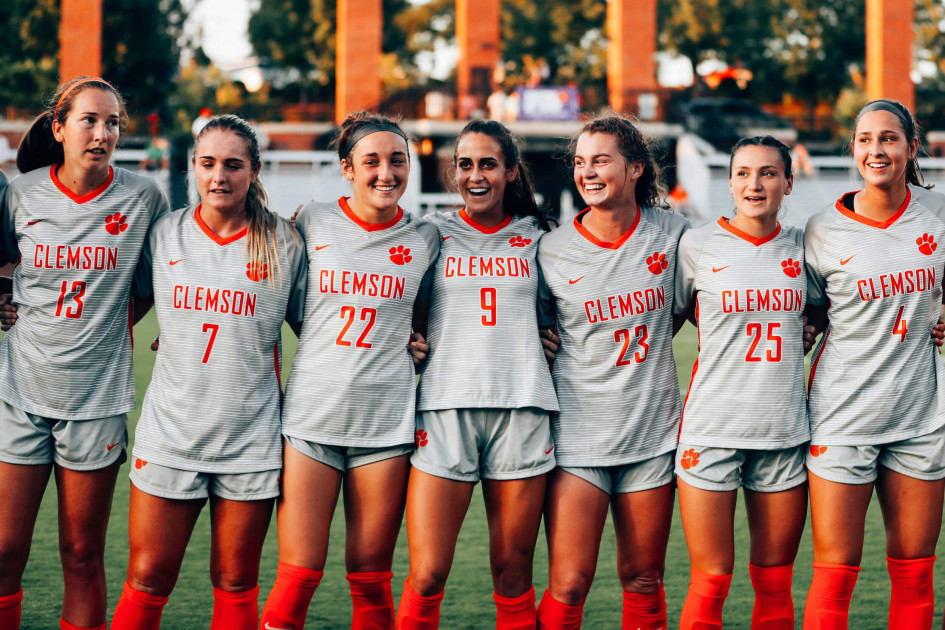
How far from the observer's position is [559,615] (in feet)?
11.9

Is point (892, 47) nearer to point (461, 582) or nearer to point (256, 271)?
point (461, 582)

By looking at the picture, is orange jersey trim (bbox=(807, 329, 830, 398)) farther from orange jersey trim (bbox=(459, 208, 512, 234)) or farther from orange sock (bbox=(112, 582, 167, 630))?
orange sock (bbox=(112, 582, 167, 630))

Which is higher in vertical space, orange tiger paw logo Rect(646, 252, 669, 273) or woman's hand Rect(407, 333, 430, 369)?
orange tiger paw logo Rect(646, 252, 669, 273)

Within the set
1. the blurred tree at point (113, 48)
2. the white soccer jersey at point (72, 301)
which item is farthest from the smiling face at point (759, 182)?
the blurred tree at point (113, 48)

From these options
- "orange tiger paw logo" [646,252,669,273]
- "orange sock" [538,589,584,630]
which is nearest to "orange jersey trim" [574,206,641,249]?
"orange tiger paw logo" [646,252,669,273]

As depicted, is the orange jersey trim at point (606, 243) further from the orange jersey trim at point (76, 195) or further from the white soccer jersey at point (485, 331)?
the orange jersey trim at point (76, 195)

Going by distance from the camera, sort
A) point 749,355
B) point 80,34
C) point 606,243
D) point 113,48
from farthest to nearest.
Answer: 1. point 113,48
2. point 80,34
3. point 606,243
4. point 749,355

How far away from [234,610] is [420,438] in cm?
82

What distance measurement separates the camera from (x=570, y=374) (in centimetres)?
373

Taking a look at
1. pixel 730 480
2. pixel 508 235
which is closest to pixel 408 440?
pixel 508 235

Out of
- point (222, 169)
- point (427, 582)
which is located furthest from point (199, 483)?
point (222, 169)

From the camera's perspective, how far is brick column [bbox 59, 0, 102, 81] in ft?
95.5

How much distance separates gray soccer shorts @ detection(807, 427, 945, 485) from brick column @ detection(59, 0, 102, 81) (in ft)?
94.5

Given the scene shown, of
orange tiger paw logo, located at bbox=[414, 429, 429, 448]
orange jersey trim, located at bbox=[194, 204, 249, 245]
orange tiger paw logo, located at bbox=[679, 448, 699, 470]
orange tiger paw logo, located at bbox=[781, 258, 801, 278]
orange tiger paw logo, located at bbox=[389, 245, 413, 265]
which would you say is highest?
orange jersey trim, located at bbox=[194, 204, 249, 245]
